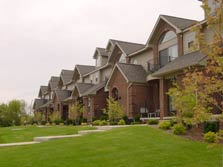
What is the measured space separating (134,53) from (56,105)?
24.4m

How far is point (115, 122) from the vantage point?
2845 centimetres

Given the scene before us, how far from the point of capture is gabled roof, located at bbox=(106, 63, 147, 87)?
30.4m

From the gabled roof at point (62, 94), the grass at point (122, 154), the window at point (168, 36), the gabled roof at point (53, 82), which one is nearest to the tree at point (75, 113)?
the gabled roof at point (62, 94)

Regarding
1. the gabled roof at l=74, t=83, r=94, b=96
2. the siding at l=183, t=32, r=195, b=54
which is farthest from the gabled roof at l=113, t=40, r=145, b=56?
the siding at l=183, t=32, r=195, b=54

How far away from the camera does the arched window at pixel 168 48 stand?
2806cm

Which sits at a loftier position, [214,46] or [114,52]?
[114,52]

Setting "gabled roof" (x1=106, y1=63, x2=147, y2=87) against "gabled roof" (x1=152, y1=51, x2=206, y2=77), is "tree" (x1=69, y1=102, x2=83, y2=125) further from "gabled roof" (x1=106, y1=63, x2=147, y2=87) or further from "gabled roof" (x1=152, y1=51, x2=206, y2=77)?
"gabled roof" (x1=152, y1=51, x2=206, y2=77)

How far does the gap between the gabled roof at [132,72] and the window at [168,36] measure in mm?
4007

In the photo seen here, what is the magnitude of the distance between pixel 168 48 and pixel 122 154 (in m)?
18.3

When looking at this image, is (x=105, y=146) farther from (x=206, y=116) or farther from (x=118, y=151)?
(x=206, y=116)

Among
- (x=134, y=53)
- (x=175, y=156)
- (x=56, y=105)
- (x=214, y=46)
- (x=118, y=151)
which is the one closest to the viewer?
(x=214, y=46)

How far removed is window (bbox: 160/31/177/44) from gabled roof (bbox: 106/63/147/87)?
158 inches

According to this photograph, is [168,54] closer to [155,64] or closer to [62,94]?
[155,64]

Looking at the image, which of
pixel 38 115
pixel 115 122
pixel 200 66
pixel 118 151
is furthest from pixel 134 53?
pixel 38 115
